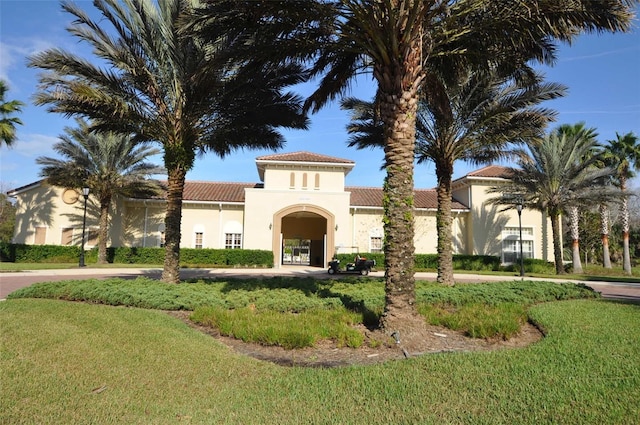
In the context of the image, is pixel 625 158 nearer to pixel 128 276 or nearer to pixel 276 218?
pixel 276 218

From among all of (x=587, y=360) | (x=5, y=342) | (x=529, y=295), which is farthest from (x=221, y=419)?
(x=529, y=295)

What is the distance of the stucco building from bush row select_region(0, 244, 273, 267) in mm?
1214

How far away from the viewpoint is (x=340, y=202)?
93.9 ft

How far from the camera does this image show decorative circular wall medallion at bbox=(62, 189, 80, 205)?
29.0 m

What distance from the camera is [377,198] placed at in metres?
32.3

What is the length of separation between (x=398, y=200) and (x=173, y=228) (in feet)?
25.6

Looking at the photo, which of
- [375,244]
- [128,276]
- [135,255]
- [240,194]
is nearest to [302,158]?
[240,194]

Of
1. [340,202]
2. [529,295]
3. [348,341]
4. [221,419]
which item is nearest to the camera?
[221,419]

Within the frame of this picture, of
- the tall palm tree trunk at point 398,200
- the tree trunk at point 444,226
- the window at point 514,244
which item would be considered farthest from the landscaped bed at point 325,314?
the window at point 514,244

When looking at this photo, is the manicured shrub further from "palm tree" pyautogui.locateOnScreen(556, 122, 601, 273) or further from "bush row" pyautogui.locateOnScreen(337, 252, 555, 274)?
"palm tree" pyautogui.locateOnScreen(556, 122, 601, 273)

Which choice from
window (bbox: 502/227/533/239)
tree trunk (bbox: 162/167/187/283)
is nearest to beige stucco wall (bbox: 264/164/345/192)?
window (bbox: 502/227/533/239)

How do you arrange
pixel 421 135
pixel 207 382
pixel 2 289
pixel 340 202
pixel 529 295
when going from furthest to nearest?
1. pixel 340 202
2. pixel 421 135
3. pixel 2 289
4. pixel 529 295
5. pixel 207 382

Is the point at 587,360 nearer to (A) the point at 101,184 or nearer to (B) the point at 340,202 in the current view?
(B) the point at 340,202

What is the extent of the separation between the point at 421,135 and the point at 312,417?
12511 millimetres
